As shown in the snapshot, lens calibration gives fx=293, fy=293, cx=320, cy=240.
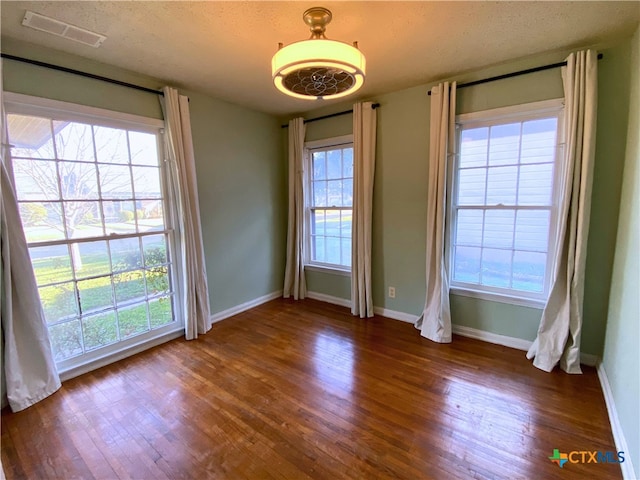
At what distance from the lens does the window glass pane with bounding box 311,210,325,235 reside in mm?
3838

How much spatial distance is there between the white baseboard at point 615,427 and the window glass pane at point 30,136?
3.87 metres

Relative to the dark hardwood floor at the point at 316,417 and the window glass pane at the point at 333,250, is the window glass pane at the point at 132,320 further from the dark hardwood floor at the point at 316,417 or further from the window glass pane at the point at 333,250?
the window glass pane at the point at 333,250

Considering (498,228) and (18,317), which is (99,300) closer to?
(18,317)

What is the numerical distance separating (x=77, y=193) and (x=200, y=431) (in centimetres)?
196

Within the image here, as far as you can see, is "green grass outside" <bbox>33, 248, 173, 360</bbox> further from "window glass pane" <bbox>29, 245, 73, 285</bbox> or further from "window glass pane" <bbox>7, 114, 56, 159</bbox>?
"window glass pane" <bbox>7, 114, 56, 159</bbox>

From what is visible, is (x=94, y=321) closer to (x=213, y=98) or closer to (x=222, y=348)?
(x=222, y=348)

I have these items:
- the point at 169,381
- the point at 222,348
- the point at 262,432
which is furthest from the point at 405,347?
the point at 169,381

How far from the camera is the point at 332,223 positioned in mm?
3742

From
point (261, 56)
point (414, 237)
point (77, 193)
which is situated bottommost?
point (414, 237)

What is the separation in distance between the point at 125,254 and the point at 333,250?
225cm

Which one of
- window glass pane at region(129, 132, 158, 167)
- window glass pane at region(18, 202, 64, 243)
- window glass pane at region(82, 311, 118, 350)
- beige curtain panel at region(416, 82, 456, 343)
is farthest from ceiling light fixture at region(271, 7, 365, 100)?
window glass pane at region(82, 311, 118, 350)

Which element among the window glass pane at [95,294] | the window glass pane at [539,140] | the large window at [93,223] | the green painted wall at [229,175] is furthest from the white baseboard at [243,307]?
the window glass pane at [539,140]

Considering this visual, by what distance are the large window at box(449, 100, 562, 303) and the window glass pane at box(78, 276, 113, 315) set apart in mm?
3107

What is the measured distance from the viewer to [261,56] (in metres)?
2.21
